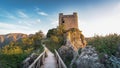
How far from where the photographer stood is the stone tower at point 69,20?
5628cm

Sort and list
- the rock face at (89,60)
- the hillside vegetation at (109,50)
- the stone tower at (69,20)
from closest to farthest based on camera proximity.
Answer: the hillside vegetation at (109,50) < the rock face at (89,60) < the stone tower at (69,20)

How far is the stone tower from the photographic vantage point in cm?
5628

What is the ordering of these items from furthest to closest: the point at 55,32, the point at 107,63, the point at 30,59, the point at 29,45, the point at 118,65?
the point at 55,32 → the point at 29,45 → the point at 30,59 → the point at 107,63 → the point at 118,65

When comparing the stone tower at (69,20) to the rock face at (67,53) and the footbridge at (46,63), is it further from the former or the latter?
the footbridge at (46,63)

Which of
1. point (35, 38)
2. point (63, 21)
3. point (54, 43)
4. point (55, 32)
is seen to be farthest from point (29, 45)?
point (63, 21)

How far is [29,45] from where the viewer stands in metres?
37.9

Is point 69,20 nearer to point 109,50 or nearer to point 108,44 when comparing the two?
point 108,44

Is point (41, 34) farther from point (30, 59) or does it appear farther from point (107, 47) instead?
point (107, 47)

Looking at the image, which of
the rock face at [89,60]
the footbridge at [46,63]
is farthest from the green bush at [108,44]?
the footbridge at [46,63]

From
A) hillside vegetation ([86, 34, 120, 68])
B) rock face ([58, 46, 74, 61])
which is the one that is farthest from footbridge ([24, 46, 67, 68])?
hillside vegetation ([86, 34, 120, 68])

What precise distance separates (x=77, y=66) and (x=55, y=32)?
40359 mm

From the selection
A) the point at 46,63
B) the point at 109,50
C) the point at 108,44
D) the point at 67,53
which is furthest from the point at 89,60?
the point at 67,53

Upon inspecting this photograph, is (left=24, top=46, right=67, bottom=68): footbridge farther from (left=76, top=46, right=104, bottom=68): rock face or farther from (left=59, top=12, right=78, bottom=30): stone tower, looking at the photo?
(left=59, top=12, right=78, bottom=30): stone tower

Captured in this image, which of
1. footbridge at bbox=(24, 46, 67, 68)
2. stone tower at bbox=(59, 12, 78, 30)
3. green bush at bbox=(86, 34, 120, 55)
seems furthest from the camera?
stone tower at bbox=(59, 12, 78, 30)
